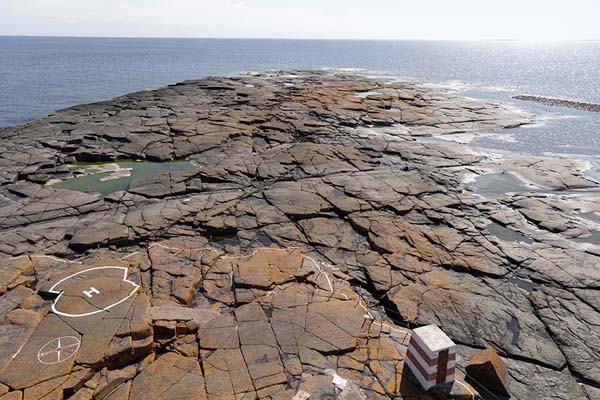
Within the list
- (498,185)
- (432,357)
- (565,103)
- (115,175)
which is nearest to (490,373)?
(432,357)

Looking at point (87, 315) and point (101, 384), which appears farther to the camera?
point (87, 315)

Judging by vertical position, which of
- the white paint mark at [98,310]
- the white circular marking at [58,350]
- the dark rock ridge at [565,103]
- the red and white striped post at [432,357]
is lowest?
the white circular marking at [58,350]

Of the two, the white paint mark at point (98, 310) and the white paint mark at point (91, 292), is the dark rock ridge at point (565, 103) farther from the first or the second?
the white paint mark at point (91, 292)

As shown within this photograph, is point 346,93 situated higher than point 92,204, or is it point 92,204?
point 346,93

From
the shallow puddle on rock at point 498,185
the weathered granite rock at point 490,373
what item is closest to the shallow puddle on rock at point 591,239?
the shallow puddle on rock at point 498,185

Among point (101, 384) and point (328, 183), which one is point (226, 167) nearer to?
point (328, 183)

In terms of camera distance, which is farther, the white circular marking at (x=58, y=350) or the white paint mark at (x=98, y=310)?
the white paint mark at (x=98, y=310)

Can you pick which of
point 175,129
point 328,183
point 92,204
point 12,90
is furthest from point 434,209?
point 12,90
